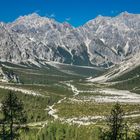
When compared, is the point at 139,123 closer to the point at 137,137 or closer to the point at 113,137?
the point at 137,137

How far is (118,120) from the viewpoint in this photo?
78.8 metres

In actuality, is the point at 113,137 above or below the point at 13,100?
below

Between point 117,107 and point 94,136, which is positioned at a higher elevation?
point 117,107

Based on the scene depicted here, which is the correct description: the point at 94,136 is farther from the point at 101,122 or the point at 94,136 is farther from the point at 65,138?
the point at 101,122

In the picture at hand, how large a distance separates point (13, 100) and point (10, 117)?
3658 mm

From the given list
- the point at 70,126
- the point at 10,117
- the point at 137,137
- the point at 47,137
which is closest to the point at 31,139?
the point at 47,137

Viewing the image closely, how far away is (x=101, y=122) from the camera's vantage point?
199 m

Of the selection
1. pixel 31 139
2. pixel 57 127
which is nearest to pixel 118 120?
pixel 31 139

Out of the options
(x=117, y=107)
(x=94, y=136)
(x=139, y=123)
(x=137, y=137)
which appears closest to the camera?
(x=117, y=107)

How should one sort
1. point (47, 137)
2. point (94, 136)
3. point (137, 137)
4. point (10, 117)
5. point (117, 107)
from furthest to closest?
point (47, 137)
point (94, 136)
point (137, 137)
point (10, 117)
point (117, 107)

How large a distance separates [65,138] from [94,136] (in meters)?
12.1

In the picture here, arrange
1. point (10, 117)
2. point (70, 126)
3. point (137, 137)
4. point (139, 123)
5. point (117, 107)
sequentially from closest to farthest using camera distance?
point (117, 107)
point (10, 117)
point (137, 137)
point (70, 126)
point (139, 123)

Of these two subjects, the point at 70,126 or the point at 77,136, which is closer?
the point at 77,136

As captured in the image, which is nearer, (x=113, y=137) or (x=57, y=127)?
(x=113, y=137)
